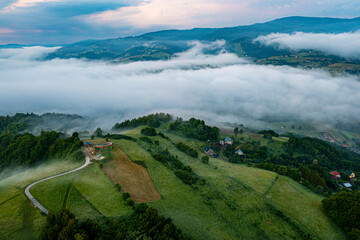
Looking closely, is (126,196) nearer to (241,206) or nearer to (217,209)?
(217,209)

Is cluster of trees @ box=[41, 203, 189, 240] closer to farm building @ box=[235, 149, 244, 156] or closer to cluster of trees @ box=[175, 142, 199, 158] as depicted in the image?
cluster of trees @ box=[175, 142, 199, 158]

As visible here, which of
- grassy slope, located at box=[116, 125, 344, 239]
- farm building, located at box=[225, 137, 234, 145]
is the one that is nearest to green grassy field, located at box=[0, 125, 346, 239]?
grassy slope, located at box=[116, 125, 344, 239]

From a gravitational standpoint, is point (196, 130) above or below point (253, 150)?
above

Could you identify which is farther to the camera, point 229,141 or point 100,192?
point 229,141

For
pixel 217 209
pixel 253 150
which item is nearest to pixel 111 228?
pixel 217 209

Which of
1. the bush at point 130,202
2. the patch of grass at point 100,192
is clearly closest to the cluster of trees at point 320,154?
the bush at point 130,202

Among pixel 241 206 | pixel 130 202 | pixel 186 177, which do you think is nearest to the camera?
pixel 130 202
